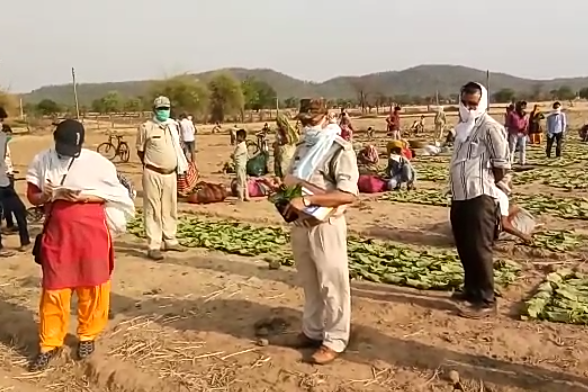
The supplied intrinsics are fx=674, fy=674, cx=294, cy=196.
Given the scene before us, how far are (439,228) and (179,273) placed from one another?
389 centimetres

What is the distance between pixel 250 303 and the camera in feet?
19.5

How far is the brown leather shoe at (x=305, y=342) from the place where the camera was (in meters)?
4.79

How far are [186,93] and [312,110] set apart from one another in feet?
161

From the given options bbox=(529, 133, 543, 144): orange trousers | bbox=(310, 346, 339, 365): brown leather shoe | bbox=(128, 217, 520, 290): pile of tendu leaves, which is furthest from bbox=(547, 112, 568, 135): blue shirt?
bbox=(310, 346, 339, 365): brown leather shoe

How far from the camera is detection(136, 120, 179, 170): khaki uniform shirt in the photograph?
7.66 m

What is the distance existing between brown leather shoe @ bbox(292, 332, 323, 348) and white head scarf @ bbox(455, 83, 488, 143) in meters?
1.98

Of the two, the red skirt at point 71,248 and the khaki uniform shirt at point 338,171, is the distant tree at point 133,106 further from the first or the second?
the khaki uniform shirt at point 338,171

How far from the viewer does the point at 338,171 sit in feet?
14.2

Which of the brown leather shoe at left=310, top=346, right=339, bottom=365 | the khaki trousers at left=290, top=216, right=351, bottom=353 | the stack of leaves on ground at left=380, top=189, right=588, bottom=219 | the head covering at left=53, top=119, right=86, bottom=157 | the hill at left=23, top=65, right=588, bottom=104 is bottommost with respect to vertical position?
the stack of leaves on ground at left=380, top=189, right=588, bottom=219

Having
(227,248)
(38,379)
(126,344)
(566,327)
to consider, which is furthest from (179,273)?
(566,327)

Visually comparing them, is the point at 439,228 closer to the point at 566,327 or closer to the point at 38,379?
the point at 566,327

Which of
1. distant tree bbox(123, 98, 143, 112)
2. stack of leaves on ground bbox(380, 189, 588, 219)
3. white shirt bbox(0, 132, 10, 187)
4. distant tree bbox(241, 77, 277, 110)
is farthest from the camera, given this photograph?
distant tree bbox(123, 98, 143, 112)

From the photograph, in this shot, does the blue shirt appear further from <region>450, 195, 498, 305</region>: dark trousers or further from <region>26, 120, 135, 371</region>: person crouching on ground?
<region>26, 120, 135, 371</region>: person crouching on ground

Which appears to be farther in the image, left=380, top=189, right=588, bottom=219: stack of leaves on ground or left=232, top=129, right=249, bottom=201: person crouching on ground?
left=232, top=129, right=249, bottom=201: person crouching on ground
